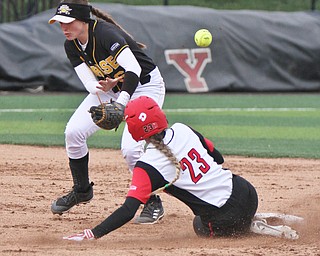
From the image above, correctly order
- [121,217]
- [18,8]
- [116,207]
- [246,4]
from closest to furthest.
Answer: [121,217] → [116,207] → [18,8] → [246,4]

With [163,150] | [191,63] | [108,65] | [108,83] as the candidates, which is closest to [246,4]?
[191,63]

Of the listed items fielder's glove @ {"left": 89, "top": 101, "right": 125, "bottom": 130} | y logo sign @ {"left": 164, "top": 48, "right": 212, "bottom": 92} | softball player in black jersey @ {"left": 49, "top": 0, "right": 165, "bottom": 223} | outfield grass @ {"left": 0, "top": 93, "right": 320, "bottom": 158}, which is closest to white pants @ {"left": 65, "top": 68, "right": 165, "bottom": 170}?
softball player in black jersey @ {"left": 49, "top": 0, "right": 165, "bottom": 223}

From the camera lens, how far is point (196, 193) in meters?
4.94

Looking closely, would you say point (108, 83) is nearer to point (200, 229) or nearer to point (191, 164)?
point (191, 164)

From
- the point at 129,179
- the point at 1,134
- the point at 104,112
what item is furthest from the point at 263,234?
the point at 1,134

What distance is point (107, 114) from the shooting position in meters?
5.27

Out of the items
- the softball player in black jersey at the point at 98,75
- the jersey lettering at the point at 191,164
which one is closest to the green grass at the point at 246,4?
the softball player in black jersey at the point at 98,75

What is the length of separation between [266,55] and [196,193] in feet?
38.2

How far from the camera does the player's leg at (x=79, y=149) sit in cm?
585

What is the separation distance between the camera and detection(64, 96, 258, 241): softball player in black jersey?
4703 millimetres

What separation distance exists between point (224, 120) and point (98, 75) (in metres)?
6.43

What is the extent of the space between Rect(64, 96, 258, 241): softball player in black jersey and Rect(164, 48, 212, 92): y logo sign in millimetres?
10509

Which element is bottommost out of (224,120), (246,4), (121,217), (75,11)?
(246,4)

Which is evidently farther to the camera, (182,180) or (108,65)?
(108,65)
